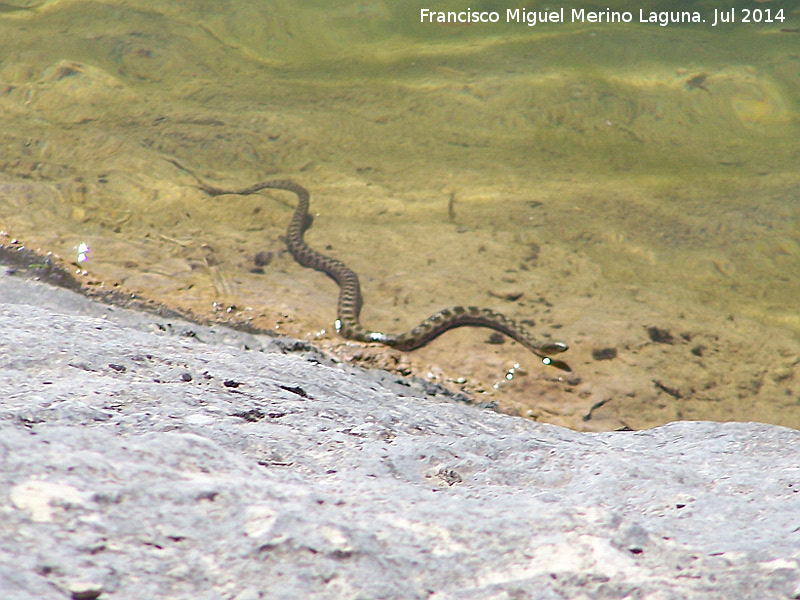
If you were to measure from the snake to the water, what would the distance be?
0.11 metres

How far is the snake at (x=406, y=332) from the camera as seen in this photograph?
13.4 ft

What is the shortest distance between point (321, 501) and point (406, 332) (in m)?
2.79

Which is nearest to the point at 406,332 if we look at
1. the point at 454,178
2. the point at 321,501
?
the point at 454,178

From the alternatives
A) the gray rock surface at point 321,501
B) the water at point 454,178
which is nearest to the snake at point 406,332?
the water at point 454,178

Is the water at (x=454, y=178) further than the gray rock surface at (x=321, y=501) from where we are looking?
Yes

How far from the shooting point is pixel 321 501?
144 centimetres

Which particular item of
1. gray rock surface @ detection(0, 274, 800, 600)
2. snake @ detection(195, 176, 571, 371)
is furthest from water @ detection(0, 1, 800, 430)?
gray rock surface @ detection(0, 274, 800, 600)

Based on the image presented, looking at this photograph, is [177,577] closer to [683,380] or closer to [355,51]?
[683,380]

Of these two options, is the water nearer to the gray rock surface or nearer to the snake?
the snake

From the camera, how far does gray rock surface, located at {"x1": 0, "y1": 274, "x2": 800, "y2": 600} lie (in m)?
1.14

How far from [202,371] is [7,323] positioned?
0.84 m

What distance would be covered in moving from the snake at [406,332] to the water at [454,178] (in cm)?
11

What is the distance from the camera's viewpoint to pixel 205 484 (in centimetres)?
137

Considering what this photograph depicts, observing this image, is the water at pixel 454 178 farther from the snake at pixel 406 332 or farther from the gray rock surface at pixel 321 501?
the gray rock surface at pixel 321 501
